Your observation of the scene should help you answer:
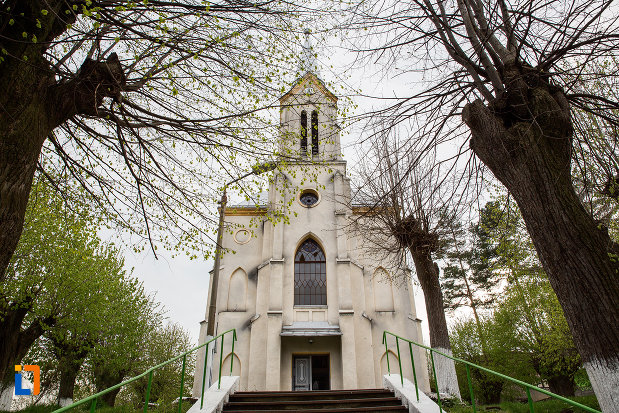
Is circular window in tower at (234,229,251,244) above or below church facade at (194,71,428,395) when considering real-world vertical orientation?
above

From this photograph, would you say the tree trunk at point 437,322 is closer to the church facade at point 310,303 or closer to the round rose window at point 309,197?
the church facade at point 310,303

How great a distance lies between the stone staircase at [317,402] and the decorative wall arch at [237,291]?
8.99 meters

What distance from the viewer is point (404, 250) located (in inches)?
451

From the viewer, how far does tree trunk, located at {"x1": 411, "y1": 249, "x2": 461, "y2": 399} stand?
9.45m

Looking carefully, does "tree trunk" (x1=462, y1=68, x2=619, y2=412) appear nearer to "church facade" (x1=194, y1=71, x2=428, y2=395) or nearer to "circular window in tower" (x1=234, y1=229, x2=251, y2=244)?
"church facade" (x1=194, y1=71, x2=428, y2=395)

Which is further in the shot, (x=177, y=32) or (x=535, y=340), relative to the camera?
(x=535, y=340)

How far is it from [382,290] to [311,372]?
14.6 feet

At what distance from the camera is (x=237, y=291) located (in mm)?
15492

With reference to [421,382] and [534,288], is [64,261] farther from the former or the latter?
[534,288]

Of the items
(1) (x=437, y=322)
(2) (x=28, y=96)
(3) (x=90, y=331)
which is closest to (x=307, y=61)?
(2) (x=28, y=96)

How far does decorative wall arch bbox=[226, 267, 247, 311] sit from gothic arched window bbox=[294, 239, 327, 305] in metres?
2.20

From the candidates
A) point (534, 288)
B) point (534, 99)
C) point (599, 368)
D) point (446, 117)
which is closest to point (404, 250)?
point (446, 117)

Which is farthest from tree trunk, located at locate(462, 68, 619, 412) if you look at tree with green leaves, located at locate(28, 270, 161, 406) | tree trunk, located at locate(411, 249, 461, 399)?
tree with green leaves, located at locate(28, 270, 161, 406)

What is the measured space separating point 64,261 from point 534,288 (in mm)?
21133
